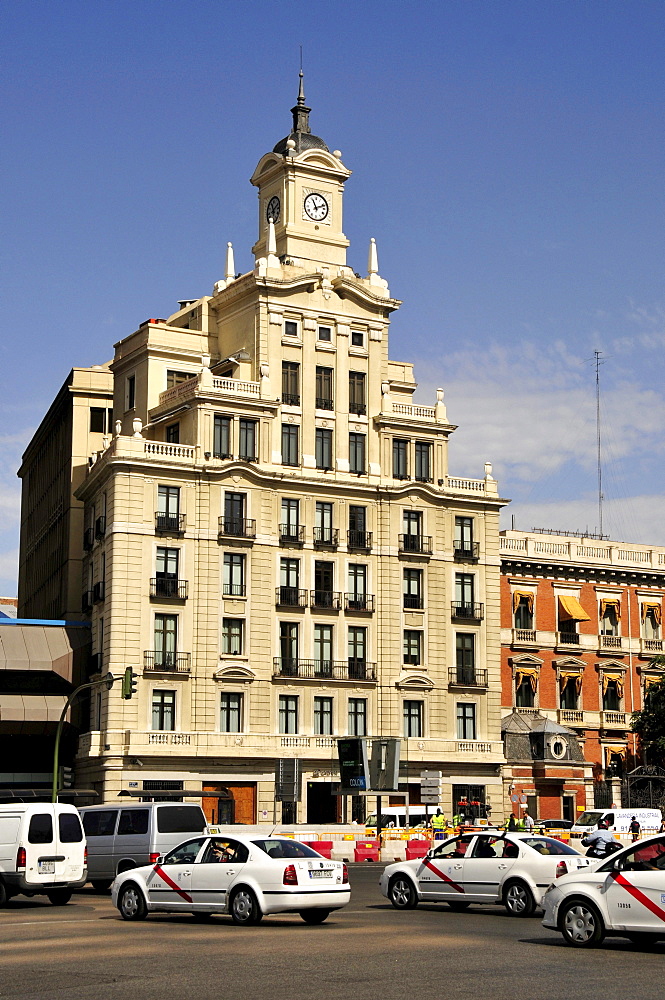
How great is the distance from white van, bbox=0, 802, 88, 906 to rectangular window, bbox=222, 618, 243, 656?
3735 centimetres

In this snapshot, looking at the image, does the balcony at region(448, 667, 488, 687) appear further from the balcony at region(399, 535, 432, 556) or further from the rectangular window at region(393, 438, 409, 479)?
the rectangular window at region(393, 438, 409, 479)

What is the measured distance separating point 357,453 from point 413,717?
13603 millimetres

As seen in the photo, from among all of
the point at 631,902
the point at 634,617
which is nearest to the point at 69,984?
the point at 631,902

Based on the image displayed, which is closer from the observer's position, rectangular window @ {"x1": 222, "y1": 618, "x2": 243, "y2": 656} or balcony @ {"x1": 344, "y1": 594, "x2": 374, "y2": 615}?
rectangular window @ {"x1": 222, "y1": 618, "x2": 243, "y2": 656}

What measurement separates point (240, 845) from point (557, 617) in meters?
60.0

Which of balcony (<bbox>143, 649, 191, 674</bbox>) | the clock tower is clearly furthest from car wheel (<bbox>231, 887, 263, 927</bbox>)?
the clock tower

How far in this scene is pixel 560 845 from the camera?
28078 mm

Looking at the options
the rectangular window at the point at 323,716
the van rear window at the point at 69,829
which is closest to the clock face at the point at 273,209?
the rectangular window at the point at 323,716

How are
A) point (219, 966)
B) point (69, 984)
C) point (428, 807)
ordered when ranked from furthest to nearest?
1. point (428, 807)
2. point (219, 966)
3. point (69, 984)

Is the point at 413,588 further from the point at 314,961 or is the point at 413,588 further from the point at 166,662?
the point at 314,961

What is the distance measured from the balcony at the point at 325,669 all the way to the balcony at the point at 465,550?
7.52 m

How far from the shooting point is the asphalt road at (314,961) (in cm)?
1634

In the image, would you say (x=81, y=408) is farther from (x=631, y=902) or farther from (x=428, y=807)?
(x=631, y=902)

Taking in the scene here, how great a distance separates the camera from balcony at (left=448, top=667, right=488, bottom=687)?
7312cm
